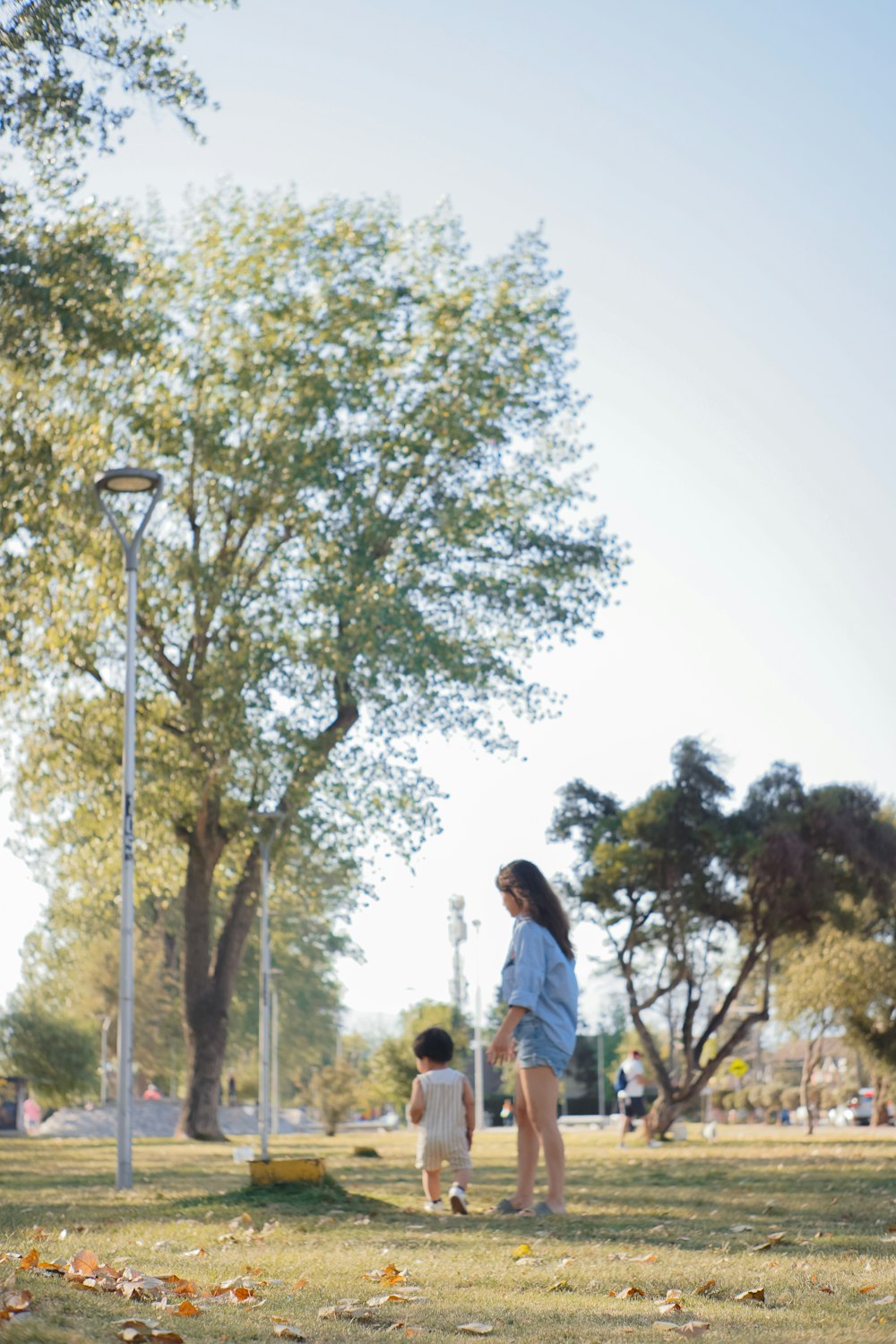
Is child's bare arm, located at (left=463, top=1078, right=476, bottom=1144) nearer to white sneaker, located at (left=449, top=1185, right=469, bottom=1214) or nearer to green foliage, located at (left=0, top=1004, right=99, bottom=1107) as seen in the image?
white sneaker, located at (left=449, top=1185, right=469, bottom=1214)

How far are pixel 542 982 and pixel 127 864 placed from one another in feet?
23.9

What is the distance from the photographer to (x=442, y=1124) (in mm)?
10562

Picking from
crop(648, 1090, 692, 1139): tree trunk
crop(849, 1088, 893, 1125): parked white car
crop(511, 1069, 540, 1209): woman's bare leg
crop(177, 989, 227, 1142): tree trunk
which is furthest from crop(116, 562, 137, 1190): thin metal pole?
crop(849, 1088, 893, 1125): parked white car

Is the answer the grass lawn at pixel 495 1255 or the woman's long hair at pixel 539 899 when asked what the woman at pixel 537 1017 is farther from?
the grass lawn at pixel 495 1255

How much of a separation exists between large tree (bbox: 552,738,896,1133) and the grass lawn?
1054cm

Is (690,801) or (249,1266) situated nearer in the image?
(249,1266)

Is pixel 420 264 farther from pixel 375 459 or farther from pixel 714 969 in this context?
pixel 714 969

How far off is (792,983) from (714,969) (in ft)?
34.8

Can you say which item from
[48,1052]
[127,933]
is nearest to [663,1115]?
[127,933]

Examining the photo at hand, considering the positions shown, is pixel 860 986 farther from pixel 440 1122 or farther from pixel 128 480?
pixel 440 1122

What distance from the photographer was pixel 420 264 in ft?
89.0

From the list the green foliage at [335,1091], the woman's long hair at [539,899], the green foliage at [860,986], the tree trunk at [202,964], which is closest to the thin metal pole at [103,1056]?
the green foliage at [335,1091]

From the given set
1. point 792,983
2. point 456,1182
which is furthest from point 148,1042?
point 456,1182

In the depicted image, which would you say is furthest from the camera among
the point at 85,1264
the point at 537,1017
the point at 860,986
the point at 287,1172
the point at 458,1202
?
the point at 860,986
